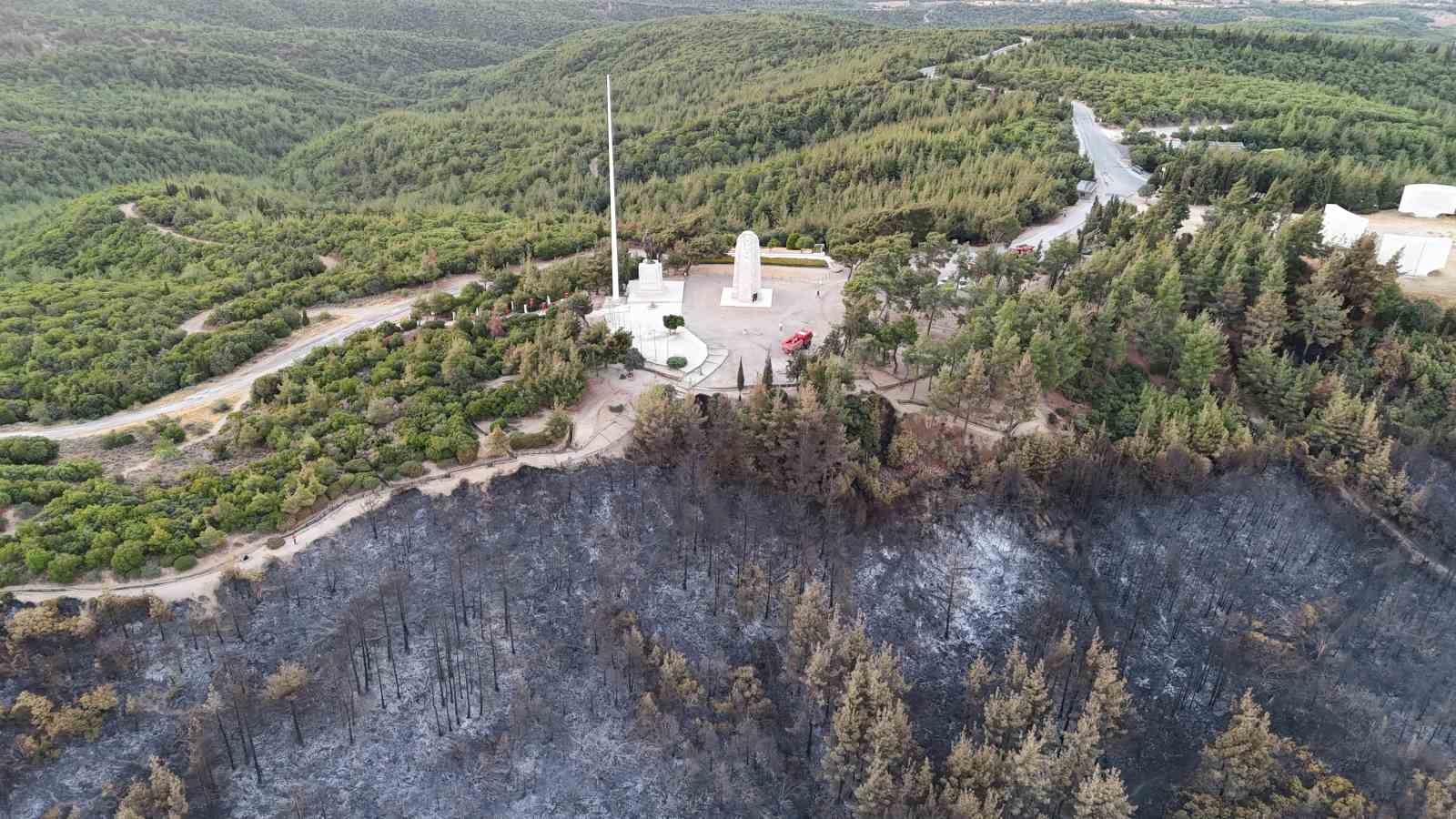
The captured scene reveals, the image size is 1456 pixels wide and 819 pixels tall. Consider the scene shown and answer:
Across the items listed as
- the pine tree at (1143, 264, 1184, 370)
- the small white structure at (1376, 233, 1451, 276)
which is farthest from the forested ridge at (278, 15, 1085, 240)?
the small white structure at (1376, 233, 1451, 276)

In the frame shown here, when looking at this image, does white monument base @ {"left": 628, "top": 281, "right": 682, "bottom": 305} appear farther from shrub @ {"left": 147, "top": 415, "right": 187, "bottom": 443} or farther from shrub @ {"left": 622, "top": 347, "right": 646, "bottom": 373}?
shrub @ {"left": 147, "top": 415, "right": 187, "bottom": 443}

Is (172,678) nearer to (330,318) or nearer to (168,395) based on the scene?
(168,395)

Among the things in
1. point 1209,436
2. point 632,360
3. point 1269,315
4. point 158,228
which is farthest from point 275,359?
point 1269,315

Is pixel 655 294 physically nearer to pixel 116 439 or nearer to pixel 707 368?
pixel 707 368

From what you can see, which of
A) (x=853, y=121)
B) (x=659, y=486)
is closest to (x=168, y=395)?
(x=659, y=486)

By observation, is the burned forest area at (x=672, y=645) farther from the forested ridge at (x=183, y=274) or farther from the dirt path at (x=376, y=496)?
the forested ridge at (x=183, y=274)

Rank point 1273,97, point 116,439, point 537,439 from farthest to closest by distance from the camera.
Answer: point 1273,97
point 116,439
point 537,439
